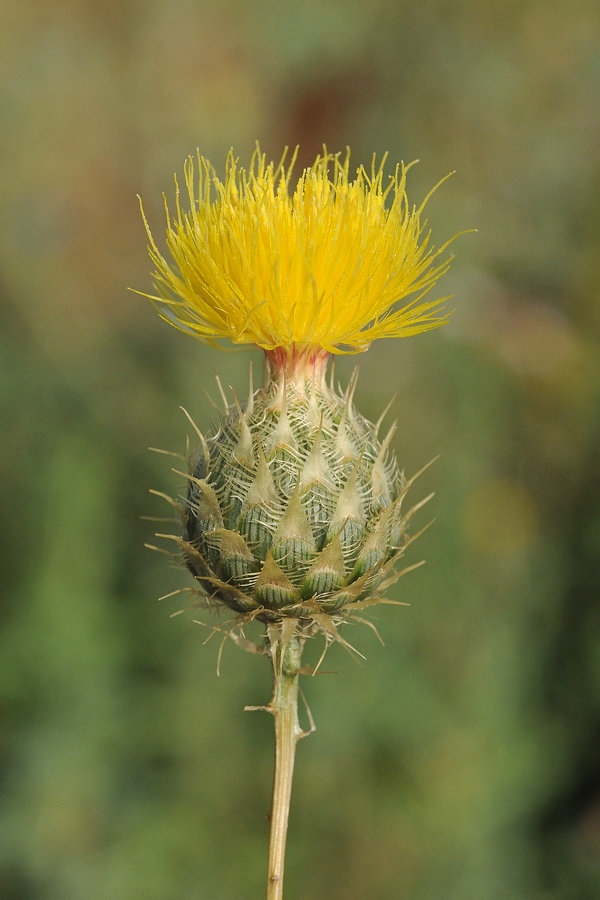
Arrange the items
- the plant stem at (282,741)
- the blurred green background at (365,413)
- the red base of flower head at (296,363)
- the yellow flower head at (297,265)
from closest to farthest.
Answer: the plant stem at (282,741) < the yellow flower head at (297,265) < the red base of flower head at (296,363) < the blurred green background at (365,413)

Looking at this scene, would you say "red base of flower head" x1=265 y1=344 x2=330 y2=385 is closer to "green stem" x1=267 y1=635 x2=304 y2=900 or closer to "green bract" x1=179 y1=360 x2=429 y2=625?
"green bract" x1=179 y1=360 x2=429 y2=625

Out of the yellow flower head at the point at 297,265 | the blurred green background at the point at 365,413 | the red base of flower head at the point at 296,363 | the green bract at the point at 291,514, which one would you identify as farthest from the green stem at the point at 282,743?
the blurred green background at the point at 365,413

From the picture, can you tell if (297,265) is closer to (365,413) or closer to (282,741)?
(282,741)

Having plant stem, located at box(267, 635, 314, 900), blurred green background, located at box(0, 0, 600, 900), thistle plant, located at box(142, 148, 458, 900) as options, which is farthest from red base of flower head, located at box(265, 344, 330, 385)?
blurred green background, located at box(0, 0, 600, 900)

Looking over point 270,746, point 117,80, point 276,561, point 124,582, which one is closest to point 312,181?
point 276,561

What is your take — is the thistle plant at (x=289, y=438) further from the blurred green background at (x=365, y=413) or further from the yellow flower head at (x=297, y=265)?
the blurred green background at (x=365, y=413)

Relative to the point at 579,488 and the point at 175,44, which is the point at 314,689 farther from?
the point at 175,44

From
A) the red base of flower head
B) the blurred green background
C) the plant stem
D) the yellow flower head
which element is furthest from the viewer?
the blurred green background
